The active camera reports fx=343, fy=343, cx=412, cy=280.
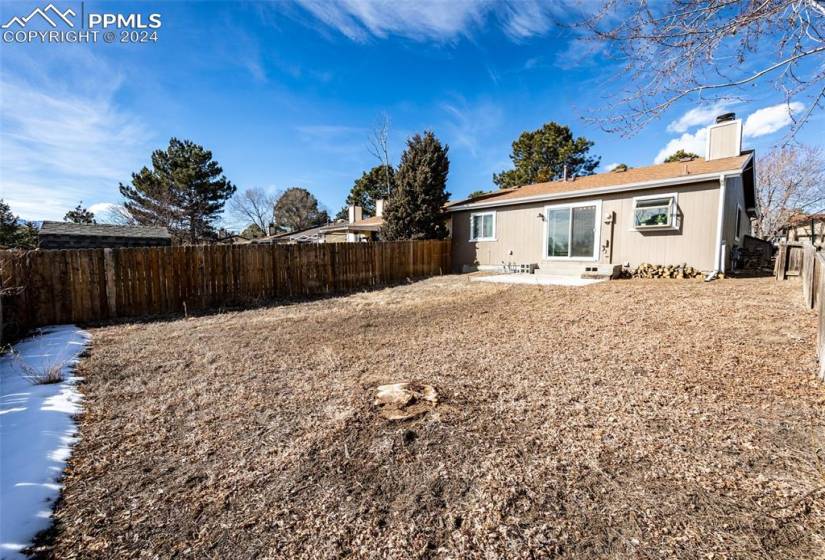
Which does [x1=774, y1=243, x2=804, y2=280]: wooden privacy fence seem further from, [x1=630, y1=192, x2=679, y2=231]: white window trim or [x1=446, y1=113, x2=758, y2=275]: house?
[x1=630, y1=192, x2=679, y2=231]: white window trim

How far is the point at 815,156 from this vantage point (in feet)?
61.4

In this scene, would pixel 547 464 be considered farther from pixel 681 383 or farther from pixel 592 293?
pixel 592 293

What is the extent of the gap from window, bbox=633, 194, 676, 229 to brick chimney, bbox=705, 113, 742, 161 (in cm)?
285

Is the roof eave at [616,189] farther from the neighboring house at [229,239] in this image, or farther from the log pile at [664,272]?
the neighboring house at [229,239]

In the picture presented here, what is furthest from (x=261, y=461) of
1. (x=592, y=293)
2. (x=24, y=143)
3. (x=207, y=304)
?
(x=24, y=143)

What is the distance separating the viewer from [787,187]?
779 inches

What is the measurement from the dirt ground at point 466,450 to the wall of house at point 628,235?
14.5 ft

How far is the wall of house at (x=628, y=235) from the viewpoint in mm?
8648

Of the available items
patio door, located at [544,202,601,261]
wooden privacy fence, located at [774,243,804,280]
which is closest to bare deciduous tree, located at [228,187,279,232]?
patio door, located at [544,202,601,261]

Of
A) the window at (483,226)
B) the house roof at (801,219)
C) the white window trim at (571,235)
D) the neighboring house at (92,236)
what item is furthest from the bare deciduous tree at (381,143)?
the house roof at (801,219)

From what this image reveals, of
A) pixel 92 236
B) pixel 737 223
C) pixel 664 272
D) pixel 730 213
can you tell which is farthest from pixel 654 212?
pixel 92 236

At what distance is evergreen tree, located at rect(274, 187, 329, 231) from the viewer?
→ 36.2 m

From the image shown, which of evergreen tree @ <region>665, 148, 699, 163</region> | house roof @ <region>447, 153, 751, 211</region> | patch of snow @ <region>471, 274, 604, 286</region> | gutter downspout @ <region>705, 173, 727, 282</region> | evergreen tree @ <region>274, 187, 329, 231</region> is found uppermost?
evergreen tree @ <region>665, 148, 699, 163</region>

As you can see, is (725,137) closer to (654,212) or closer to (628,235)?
(654,212)
